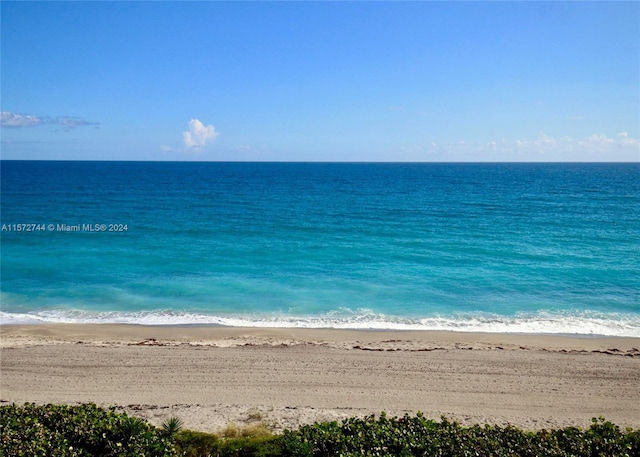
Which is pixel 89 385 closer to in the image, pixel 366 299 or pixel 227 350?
pixel 227 350

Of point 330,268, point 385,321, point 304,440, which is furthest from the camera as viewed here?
point 330,268

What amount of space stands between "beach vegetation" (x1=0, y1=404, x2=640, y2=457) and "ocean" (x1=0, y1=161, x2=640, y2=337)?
11.7m

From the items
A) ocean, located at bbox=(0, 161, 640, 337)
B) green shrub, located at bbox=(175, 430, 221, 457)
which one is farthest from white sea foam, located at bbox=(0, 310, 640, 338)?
green shrub, located at bbox=(175, 430, 221, 457)

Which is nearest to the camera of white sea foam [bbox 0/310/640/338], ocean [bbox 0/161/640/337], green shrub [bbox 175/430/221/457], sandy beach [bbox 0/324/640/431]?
green shrub [bbox 175/430/221/457]

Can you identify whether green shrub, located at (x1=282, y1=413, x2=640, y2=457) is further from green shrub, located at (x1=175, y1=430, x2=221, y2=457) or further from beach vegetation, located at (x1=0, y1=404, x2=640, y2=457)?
green shrub, located at (x1=175, y1=430, x2=221, y2=457)

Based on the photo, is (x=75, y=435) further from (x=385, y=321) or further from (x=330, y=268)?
(x=330, y=268)

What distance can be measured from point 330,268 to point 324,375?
48.5 feet

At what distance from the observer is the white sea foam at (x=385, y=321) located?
2059cm

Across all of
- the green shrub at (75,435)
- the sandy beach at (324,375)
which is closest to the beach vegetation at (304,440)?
the green shrub at (75,435)

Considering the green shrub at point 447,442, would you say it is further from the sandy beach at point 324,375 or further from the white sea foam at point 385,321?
the white sea foam at point 385,321

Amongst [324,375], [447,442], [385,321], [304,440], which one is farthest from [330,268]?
[447,442]

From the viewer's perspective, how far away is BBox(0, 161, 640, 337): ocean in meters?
22.3

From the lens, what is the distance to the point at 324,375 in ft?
50.0

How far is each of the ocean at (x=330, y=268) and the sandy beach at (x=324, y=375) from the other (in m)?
2.29
